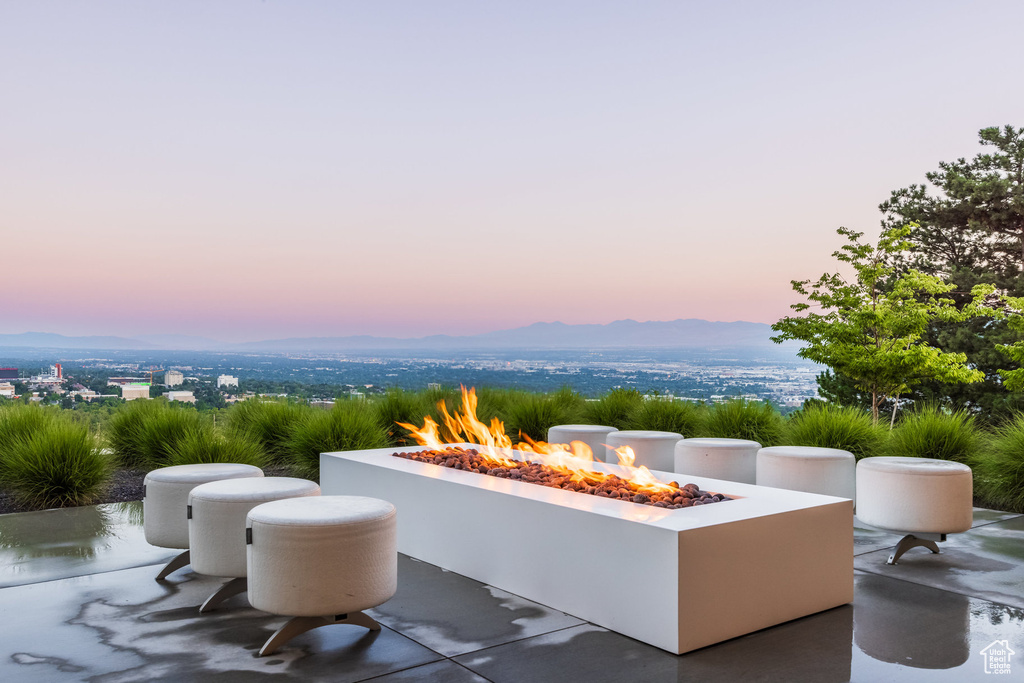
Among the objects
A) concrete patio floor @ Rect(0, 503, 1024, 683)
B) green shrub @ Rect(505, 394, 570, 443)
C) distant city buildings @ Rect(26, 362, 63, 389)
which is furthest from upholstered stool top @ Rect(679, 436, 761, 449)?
distant city buildings @ Rect(26, 362, 63, 389)

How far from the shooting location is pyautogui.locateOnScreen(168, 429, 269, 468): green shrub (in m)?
6.83

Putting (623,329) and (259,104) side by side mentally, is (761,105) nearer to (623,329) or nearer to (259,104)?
(259,104)

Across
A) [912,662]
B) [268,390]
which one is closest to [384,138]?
[268,390]

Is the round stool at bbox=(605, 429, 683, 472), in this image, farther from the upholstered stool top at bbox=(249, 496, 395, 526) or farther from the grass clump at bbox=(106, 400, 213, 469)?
the grass clump at bbox=(106, 400, 213, 469)

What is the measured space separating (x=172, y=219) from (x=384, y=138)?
3.89m

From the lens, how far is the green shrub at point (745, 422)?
7.98 meters

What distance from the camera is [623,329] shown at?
2186 cm

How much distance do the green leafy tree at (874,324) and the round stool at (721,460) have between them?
4249 millimetres

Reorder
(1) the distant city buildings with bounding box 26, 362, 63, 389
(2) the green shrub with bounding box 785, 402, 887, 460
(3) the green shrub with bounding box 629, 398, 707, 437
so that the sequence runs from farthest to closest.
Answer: (1) the distant city buildings with bounding box 26, 362, 63, 389 < (3) the green shrub with bounding box 629, 398, 707, 437 < (2) the green shrub with bounding box 785, 402, 887, 460

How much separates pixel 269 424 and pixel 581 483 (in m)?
4.93

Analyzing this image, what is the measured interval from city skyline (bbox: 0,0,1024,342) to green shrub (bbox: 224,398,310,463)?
5.78 meters

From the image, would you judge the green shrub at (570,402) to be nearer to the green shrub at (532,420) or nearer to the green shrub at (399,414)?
the green shrub at (532,420)

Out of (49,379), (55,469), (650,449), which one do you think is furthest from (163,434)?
(650,449)

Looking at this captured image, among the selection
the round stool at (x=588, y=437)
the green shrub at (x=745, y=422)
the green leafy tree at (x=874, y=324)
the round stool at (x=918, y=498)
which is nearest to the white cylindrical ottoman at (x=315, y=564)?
the round stool at (x=918, y=498)
